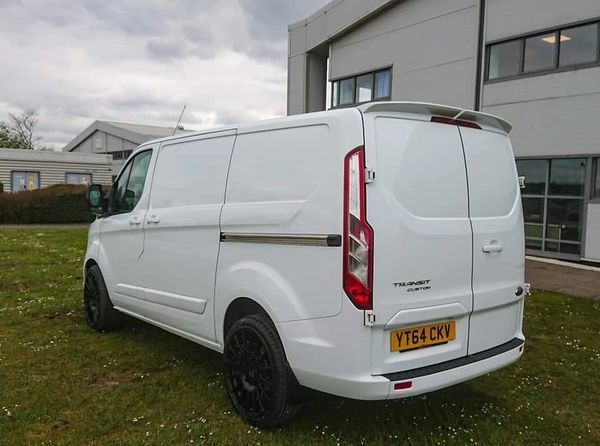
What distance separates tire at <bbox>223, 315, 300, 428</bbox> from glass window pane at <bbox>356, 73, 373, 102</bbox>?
1458 cm

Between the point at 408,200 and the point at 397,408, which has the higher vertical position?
the point at 408,200

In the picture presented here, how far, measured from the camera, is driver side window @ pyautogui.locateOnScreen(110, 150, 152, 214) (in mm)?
4926

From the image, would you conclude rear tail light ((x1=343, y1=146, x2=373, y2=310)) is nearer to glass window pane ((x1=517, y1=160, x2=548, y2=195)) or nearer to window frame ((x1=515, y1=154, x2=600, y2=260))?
window frame ((x1=515, y1=154, x2=600, y2=260))

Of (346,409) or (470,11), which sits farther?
(470,11)

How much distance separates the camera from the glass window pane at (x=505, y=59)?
12727mm

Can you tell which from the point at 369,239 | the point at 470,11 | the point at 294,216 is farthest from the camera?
the point at 470,11

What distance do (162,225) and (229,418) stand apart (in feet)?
5.68

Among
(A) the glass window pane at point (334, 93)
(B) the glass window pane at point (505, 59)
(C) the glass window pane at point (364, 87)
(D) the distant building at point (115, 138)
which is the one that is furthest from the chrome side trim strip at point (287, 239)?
(D) the distant building at point (115, 138)

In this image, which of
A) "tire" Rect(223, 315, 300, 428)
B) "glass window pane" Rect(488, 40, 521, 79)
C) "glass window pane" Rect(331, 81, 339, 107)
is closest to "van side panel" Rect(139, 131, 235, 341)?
"tire" Rect(223, 315, 300, 428)

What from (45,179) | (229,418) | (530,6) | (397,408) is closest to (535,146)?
(530,6)

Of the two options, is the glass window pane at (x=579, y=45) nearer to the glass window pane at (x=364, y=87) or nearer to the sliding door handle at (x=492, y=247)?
the glass window pane at (x=364, y=87)

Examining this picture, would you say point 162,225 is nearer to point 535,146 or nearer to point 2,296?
point 2,296

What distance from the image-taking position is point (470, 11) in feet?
44.4

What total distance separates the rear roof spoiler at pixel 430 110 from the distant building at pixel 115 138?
36513 mm
